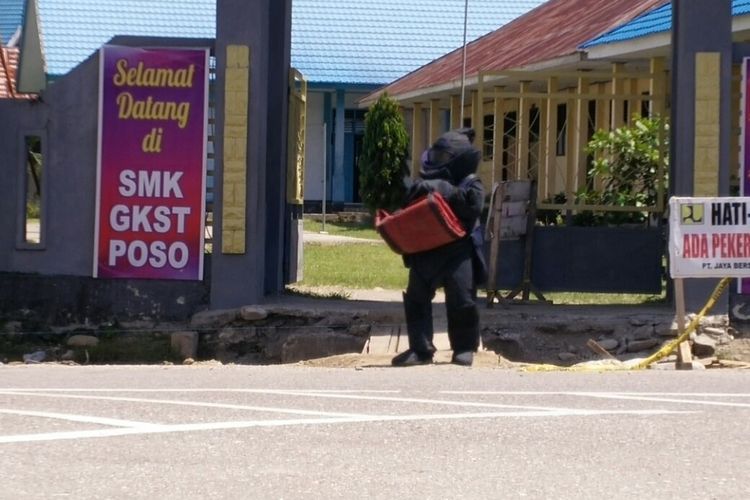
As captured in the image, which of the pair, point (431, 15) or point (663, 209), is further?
point (431, 15)

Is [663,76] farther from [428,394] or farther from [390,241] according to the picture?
[428,394]

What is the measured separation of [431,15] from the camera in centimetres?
3788

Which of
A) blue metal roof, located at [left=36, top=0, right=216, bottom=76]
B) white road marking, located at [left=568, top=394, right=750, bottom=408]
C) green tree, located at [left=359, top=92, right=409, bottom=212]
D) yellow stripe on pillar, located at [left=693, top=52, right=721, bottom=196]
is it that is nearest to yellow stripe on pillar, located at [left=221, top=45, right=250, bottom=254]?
yellow stripe on pillar, located at [left=693, top=52, right=721, bottom=196]

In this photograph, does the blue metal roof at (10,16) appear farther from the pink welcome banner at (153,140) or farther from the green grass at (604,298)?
the pink welcome banner at (153,140)

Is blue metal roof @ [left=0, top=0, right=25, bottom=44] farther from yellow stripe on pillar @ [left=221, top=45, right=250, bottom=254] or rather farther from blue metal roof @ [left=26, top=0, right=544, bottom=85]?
yellow stripe on pillar @ [left=221, top=45, right=250, bottom=254]

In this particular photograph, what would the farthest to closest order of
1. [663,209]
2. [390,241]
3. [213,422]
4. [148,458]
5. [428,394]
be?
[663,209] → [390,241] → [428,394] → [213,422] → [148,458]

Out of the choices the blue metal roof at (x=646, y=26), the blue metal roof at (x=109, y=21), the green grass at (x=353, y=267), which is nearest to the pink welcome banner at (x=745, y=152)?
the blue metal roof at (x=646, y=26)

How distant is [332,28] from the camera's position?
1464 inches

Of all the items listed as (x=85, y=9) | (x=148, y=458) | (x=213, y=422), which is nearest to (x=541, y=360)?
(x=213, y=422)

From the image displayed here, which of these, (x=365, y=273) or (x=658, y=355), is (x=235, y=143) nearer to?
(x=658, y=355)

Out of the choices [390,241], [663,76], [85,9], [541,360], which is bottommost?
[541,360]

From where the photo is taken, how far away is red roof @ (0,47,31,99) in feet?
52.7

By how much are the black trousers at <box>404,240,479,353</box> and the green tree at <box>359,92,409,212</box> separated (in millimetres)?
19375

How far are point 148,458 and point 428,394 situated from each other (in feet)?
8.80
